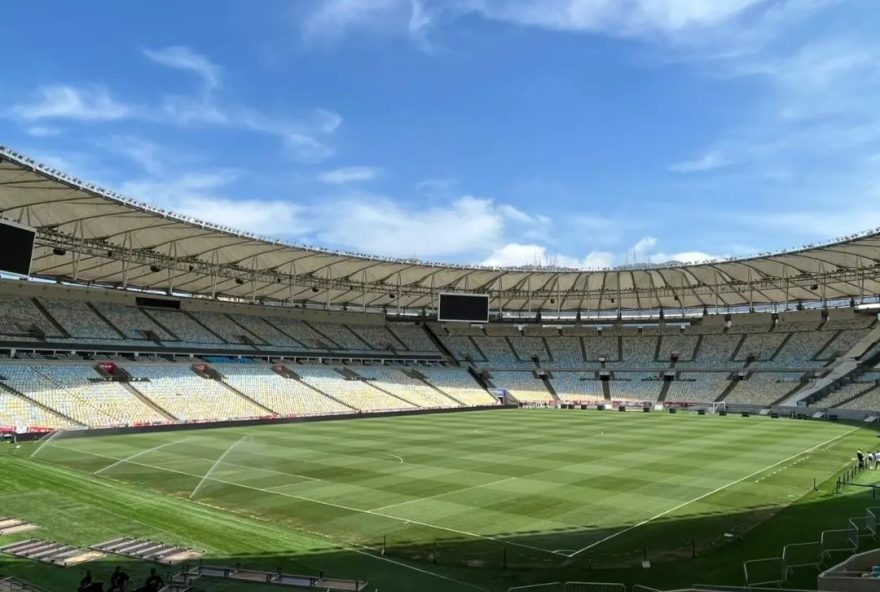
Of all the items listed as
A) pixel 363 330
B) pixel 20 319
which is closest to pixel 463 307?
pixel 363 330

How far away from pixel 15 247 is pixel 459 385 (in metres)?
46.7

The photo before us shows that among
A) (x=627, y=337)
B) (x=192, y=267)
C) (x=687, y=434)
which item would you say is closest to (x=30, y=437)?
(x=192, y=267)

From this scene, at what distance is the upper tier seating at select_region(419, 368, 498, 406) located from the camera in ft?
223

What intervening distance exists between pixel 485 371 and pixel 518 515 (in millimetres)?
59407

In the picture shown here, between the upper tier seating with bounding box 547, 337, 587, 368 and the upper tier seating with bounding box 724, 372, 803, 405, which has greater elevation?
the upper tier seating with bounding box 547, 337, 587, 368

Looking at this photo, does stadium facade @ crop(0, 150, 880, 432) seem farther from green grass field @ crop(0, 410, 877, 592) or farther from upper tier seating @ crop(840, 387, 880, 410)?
green grass field @ crop(0, 410, 877, 592)

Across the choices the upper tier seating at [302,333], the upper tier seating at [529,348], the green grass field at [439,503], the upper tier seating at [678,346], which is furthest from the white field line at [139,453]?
the upper tier seating at [678,346]

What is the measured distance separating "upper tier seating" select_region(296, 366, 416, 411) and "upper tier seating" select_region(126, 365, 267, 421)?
936cm

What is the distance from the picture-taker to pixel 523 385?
75250mm

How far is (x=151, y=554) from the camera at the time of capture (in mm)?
14203

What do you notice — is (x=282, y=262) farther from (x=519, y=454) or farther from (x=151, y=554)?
(x=151, y=554)

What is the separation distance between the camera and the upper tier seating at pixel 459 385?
6783 cm

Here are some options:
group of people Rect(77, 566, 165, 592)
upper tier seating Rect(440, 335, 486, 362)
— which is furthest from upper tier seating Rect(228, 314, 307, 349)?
group of people Rect(77, 566, 165, 592)

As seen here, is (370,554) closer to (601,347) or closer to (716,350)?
(716,350)
